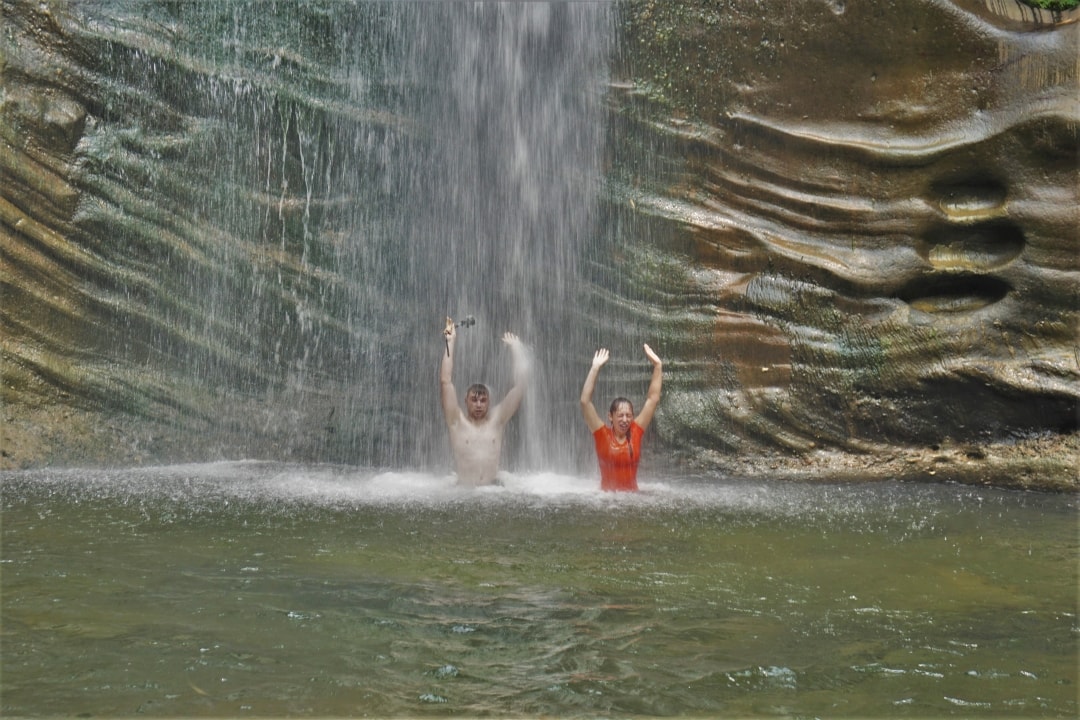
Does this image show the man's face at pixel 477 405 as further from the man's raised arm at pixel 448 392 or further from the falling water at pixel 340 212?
the falling water at pixel 340 212

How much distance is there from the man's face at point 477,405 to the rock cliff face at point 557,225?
1.02 meters

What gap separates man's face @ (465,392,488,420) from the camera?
7.89 m

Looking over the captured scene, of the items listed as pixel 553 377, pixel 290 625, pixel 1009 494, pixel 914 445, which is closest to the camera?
pixel 290 625

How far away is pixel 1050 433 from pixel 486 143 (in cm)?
497

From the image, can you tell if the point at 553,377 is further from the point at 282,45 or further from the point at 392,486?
the point at 282,45

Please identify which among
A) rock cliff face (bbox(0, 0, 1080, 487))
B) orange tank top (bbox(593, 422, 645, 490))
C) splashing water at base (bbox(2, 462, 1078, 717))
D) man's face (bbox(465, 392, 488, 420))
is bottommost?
splashing water at base (bbox(2, 462, 1078, 717))

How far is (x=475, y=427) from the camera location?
25.8 ft

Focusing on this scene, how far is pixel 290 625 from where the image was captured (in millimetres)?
3906

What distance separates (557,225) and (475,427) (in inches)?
77.9

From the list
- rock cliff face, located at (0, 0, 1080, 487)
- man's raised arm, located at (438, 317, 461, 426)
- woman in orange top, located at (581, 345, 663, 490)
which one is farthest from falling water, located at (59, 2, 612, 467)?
woman in orange top, located at (581, 345, 663, 490)

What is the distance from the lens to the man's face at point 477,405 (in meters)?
7.89

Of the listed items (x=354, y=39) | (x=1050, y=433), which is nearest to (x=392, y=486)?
(x=354, y=39)

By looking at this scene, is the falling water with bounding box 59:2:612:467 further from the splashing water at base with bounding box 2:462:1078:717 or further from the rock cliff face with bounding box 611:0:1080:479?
the splashing water at base with bounding box 2:462:1078:717

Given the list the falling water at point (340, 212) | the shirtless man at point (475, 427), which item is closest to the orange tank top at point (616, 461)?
the shirtless man at point (475, 427)
